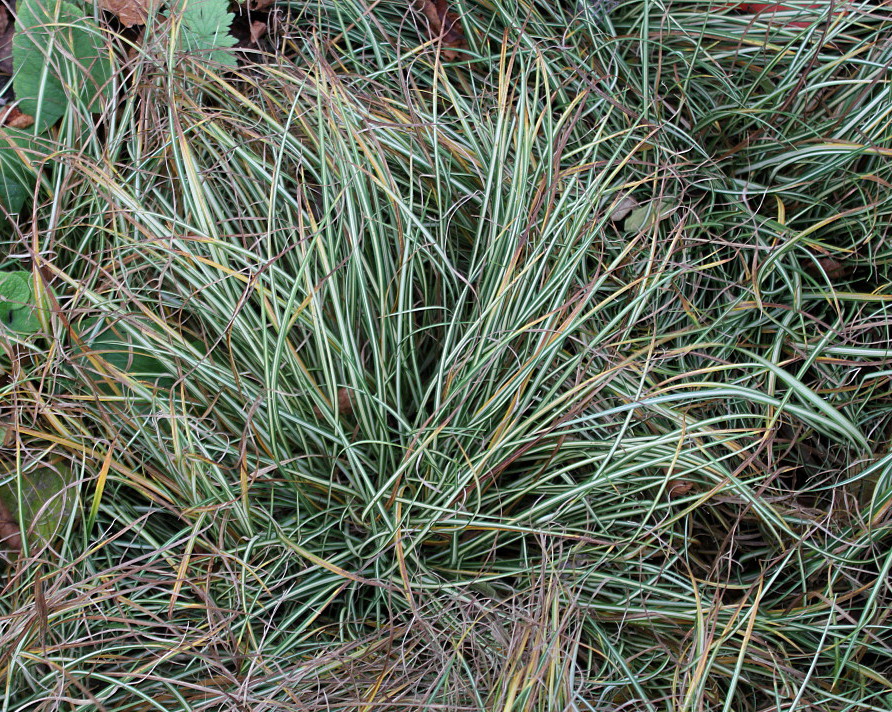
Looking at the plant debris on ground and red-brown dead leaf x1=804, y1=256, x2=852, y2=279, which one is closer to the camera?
the plant debris on ground

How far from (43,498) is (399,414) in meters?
0.63

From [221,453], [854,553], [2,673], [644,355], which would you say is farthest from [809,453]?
[2,673]

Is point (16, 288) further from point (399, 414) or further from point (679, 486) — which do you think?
point (679, 486)

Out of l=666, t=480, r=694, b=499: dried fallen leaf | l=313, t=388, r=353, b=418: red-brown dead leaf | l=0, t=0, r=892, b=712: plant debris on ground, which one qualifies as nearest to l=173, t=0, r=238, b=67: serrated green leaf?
l=0, t=0, r=892, b=712: plant debris on ground

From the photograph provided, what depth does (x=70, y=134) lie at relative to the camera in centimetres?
144

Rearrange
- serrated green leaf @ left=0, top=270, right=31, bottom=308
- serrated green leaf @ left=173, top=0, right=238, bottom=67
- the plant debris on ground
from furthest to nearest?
serrated green leaf @ left=173, top=0, right=238, bottom=67, serrated green leaf @ left=0, top=270, right=31, bottom=308, the plant debris on ground

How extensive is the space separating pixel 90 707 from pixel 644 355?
112 centimetres

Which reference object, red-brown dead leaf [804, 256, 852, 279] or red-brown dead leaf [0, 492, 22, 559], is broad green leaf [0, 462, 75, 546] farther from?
red-brown dead leaf [804, 256, 852, 279]

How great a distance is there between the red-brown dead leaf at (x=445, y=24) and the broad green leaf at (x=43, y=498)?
1.24 meters

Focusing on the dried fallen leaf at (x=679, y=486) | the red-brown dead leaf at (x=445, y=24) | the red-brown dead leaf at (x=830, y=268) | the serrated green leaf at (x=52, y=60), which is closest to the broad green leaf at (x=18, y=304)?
the serrated green leaf at (x=52, y=60)

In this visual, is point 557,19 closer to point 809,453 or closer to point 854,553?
point 809,453

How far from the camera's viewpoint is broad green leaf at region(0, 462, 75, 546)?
3.98ft

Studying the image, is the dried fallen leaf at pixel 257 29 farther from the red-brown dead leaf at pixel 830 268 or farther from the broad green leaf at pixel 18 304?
the red-brown dead leaf at pixel 830 268

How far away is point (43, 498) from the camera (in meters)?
Result: 1.25
